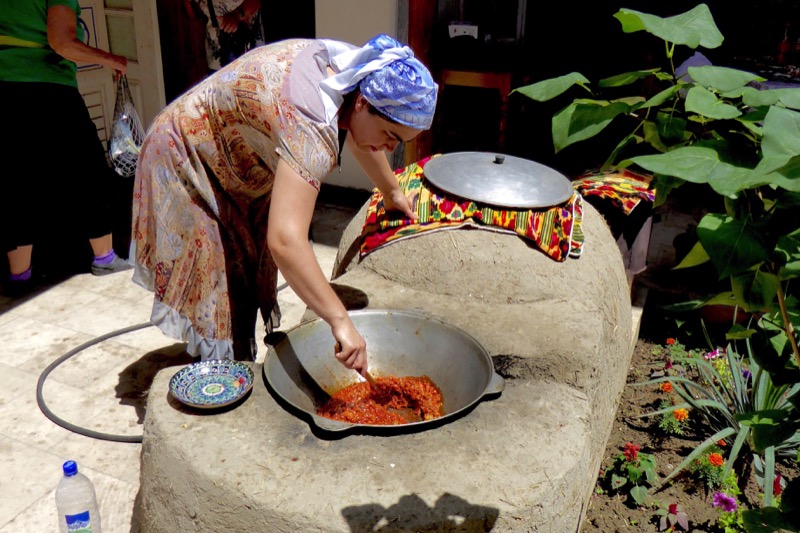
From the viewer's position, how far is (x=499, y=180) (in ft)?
10.0

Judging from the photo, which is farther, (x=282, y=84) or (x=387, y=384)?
(x=387, y=384)

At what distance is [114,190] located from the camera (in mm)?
5230

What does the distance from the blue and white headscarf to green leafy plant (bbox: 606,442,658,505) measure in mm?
1703

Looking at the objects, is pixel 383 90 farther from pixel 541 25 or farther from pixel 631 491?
pixel 541 25

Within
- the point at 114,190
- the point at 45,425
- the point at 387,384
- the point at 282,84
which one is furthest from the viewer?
the point at 114,190

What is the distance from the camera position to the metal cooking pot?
2238mm

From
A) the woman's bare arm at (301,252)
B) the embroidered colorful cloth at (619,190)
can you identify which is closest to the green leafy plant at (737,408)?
the embroidered colorful cloth at (619,190)

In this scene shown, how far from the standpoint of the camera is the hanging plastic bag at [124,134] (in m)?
4.54

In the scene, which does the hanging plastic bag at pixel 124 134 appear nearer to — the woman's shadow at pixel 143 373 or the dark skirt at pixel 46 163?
the dark skirt at pixel 46 163

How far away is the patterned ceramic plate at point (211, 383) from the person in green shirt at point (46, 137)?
2.37m

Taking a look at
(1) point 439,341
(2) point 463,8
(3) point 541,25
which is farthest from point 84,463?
(3) point 541,25

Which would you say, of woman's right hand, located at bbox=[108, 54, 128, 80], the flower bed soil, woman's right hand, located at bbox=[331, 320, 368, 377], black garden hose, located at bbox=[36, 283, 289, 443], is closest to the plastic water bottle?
black garden hose, located at bbox=[36, 283, 289, 443]

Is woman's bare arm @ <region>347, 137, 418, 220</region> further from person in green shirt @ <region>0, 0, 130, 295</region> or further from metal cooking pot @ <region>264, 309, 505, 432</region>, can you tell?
person in green shirt @ <region>0, 0, 130, 295</region>

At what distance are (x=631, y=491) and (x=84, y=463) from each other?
7.18 ft
